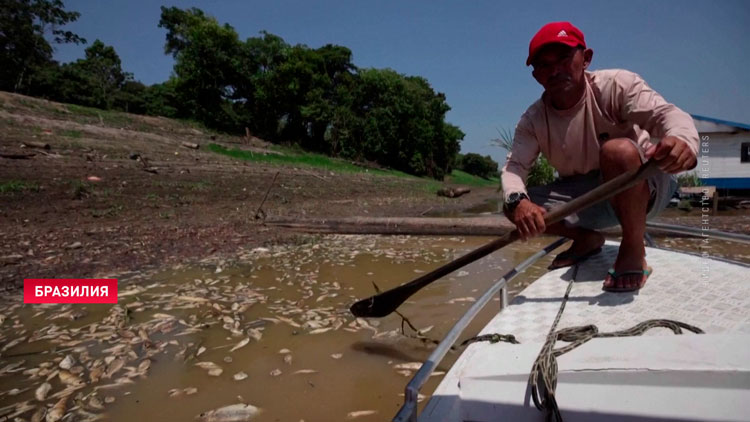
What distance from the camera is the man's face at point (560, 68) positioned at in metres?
2.19

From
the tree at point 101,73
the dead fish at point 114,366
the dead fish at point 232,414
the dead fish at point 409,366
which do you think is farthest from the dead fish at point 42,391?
the tree at point 101,73

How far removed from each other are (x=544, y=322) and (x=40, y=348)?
358cm

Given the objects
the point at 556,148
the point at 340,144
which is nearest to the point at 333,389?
the point at 556,148

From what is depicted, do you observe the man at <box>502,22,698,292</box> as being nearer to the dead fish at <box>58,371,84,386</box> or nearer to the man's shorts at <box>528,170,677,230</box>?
the man's shorts at <box>528,170,677,230</box>

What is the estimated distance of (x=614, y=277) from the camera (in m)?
2.29

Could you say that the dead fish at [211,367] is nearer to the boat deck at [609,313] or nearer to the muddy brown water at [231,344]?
the muddy brown water at [231,344]

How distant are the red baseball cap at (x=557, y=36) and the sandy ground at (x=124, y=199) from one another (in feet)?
16.6


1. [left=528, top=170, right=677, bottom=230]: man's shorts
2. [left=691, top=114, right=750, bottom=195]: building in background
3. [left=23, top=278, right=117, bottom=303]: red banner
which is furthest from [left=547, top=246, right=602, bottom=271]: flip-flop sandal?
[left=691, top=114, right=750, bottom=195]: building in background

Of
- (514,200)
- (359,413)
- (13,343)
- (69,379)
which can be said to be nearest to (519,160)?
(514,200)

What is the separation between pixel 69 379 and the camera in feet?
8.41

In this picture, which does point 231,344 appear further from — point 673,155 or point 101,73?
point 101,73

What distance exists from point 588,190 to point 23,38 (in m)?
38.7

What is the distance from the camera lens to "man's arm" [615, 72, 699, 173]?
1.82 m

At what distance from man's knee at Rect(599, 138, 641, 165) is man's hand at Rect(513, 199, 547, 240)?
51 centimetres
